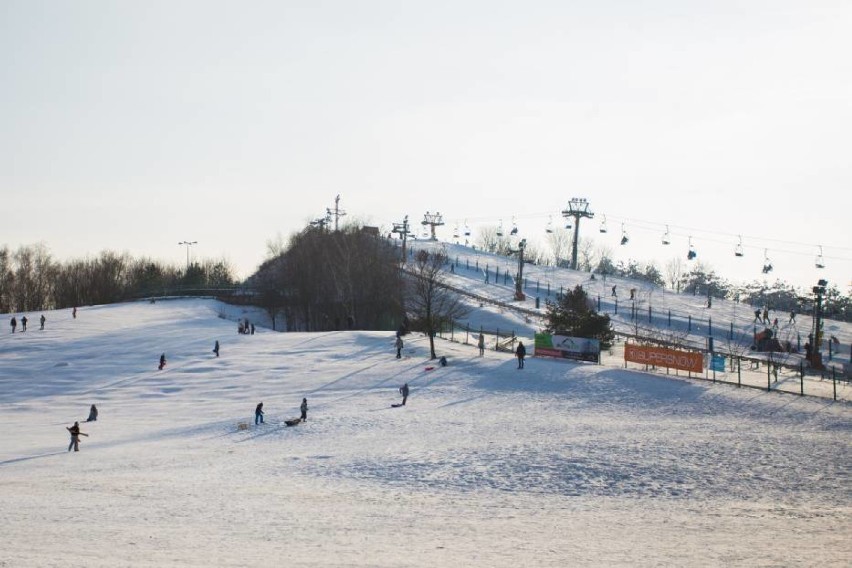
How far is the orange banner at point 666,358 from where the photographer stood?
42.8 m

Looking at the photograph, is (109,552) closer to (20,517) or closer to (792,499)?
(20,517)

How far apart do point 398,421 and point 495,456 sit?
8301 millimetres

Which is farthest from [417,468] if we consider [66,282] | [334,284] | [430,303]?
[66,282]

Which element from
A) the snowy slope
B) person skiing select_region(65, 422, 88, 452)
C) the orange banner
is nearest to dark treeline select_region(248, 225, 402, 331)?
the snowy slope

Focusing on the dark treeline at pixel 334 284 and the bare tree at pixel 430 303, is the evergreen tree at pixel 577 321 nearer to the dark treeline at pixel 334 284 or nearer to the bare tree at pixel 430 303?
the bare tree at pixel 430 303

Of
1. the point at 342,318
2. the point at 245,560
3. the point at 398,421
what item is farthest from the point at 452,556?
the point at 342,318

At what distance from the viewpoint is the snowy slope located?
17094 millimetres

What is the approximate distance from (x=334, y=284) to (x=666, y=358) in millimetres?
41513

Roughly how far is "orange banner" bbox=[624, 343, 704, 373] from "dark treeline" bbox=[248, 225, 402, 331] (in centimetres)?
3079

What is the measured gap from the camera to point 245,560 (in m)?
15.9

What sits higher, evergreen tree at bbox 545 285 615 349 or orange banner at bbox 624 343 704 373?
evergreen tree at bbox 545 285 615 349

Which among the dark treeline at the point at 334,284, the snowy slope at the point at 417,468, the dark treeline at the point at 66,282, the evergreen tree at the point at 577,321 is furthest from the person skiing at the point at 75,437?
the dark treeline at the point at 66,282

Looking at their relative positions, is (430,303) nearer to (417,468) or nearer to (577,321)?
(577,321)

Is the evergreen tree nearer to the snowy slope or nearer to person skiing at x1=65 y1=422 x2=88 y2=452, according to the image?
the snowy slope
